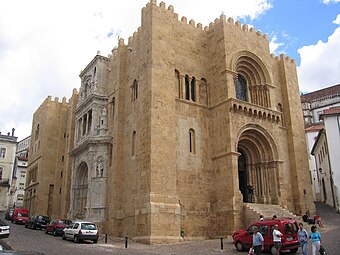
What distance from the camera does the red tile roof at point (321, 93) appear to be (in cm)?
5761

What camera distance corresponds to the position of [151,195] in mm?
21203

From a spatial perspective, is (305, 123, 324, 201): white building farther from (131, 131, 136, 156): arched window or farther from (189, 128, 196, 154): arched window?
(131, 131, 136, 156): arched window

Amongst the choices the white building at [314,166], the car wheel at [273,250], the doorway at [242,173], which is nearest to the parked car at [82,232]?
the car wheel at [273,250]

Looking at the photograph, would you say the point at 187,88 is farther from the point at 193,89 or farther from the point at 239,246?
the point at 239,246

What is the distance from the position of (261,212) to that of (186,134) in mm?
6946

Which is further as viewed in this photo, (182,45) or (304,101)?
(304,101)

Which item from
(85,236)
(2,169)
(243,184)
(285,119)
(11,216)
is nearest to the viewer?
(85,236)

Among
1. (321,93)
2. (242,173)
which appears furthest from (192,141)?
(321,93)

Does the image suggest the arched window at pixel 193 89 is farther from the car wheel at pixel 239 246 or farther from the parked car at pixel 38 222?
the parked car at pixel 38 222

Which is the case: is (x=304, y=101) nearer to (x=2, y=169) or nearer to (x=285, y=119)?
(x=285, y=119)

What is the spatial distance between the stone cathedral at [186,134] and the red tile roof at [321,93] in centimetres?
2984

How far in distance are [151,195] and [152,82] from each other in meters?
7.22

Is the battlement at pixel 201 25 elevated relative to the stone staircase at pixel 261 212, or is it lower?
elevated

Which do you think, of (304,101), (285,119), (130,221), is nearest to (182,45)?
(285,119)
